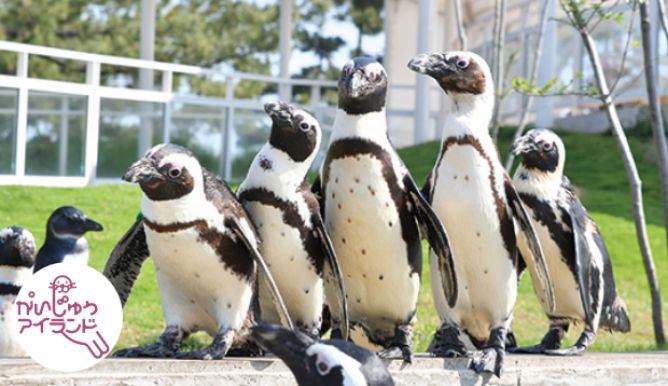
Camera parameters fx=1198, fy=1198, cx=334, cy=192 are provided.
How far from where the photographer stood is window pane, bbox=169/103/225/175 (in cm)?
1491

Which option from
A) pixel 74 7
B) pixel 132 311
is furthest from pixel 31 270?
pixel 74 7

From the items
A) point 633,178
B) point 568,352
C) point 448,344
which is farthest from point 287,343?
point 633,178

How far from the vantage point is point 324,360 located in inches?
101

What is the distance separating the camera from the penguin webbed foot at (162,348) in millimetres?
4211

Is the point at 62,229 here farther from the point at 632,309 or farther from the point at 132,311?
the point at 632,309

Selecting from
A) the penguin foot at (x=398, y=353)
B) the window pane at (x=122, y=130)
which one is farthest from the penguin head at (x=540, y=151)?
the window pane at (x=122, y=130)

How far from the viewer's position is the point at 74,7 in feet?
82.0

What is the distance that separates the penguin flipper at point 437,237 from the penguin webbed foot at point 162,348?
1003 mm

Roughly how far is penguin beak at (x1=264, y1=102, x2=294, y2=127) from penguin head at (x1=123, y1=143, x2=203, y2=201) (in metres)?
0.36

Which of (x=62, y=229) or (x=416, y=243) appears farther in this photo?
(x=62, y=229)

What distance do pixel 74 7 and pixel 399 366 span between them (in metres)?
21.8

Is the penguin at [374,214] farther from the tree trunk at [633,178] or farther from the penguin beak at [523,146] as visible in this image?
the tree trunk at [633,178]

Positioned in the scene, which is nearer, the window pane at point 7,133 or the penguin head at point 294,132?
the penguin head at point 294,132

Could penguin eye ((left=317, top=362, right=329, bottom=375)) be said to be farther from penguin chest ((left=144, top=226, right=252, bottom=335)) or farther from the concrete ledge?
penguin chest ((left=144, top=226, right=252, bottom=335))
